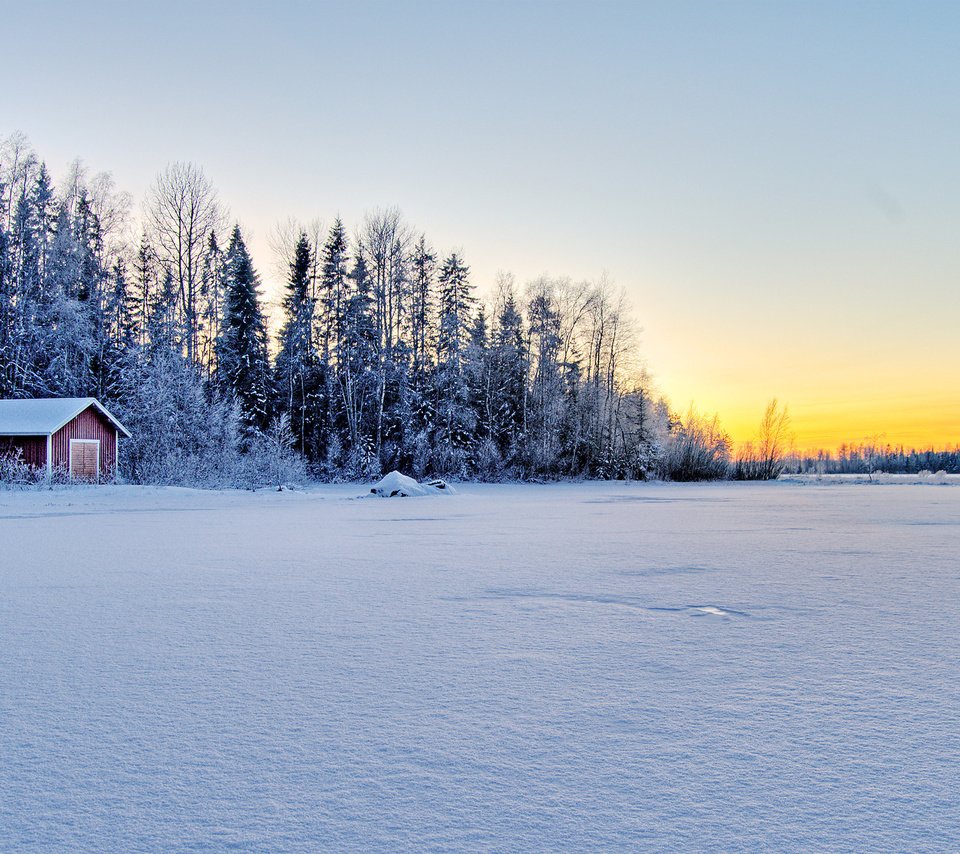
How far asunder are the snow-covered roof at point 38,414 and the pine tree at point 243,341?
962 centimetres

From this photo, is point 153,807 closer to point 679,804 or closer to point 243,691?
point 243,691

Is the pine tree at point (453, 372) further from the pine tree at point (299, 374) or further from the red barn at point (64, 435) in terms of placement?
the red barn at point (64, 435)

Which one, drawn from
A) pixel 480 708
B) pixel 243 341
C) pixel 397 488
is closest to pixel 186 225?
pixel 243 341

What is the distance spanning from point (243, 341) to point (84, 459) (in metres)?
12.9

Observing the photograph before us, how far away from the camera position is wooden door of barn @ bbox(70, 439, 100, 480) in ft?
86.2

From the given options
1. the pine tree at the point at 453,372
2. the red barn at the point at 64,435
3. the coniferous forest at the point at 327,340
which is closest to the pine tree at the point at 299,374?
the coniferous forest at the point at 327,340

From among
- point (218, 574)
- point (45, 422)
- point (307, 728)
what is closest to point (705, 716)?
point (307, 728)

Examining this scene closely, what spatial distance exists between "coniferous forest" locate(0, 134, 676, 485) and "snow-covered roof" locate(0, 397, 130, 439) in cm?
390

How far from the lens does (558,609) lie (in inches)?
185

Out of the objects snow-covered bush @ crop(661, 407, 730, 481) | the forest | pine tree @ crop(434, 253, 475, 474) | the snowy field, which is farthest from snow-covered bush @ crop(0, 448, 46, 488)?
A: snow-covered bush @ crop(661, 407, 730, 481)

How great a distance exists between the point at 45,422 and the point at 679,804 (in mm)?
28376

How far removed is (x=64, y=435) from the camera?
25.8m

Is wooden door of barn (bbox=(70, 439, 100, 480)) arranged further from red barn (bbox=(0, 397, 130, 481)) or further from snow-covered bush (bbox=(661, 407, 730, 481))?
snow-covered bush (bbox=(661, 407, 730, 481))

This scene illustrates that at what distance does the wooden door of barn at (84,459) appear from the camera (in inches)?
1035
